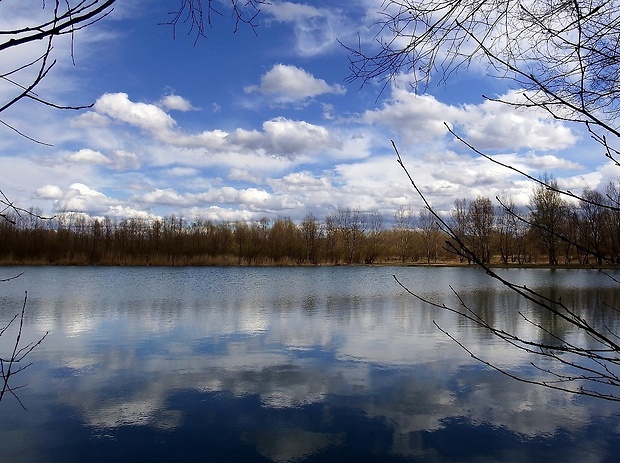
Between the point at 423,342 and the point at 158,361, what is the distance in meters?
5.34

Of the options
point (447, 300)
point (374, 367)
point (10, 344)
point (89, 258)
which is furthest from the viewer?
point (89, 258)

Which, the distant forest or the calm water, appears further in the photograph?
the distant forest

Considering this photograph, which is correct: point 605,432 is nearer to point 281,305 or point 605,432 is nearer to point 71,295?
point 281,305

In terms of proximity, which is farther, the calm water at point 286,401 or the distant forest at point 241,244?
the distant forest at point 241,244

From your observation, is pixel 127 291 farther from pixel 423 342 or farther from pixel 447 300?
pixel 423 342

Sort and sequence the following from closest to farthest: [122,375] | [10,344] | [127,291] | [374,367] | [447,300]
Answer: [122,375] < [374,367] < [10,344] < [447,300] < [127,291]

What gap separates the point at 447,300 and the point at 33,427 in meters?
16.1

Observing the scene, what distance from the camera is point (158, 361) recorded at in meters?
8.50

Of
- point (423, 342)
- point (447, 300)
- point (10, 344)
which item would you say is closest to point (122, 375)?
point (10, 344)

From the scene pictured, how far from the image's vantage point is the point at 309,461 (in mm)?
4699

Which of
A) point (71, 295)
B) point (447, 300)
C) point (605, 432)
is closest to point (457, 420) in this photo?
point (605, 432)

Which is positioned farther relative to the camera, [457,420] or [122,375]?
[122,375]

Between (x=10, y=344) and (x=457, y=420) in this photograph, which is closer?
(x=457, y=420)

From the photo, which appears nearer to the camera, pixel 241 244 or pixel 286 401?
pixel 286 401
